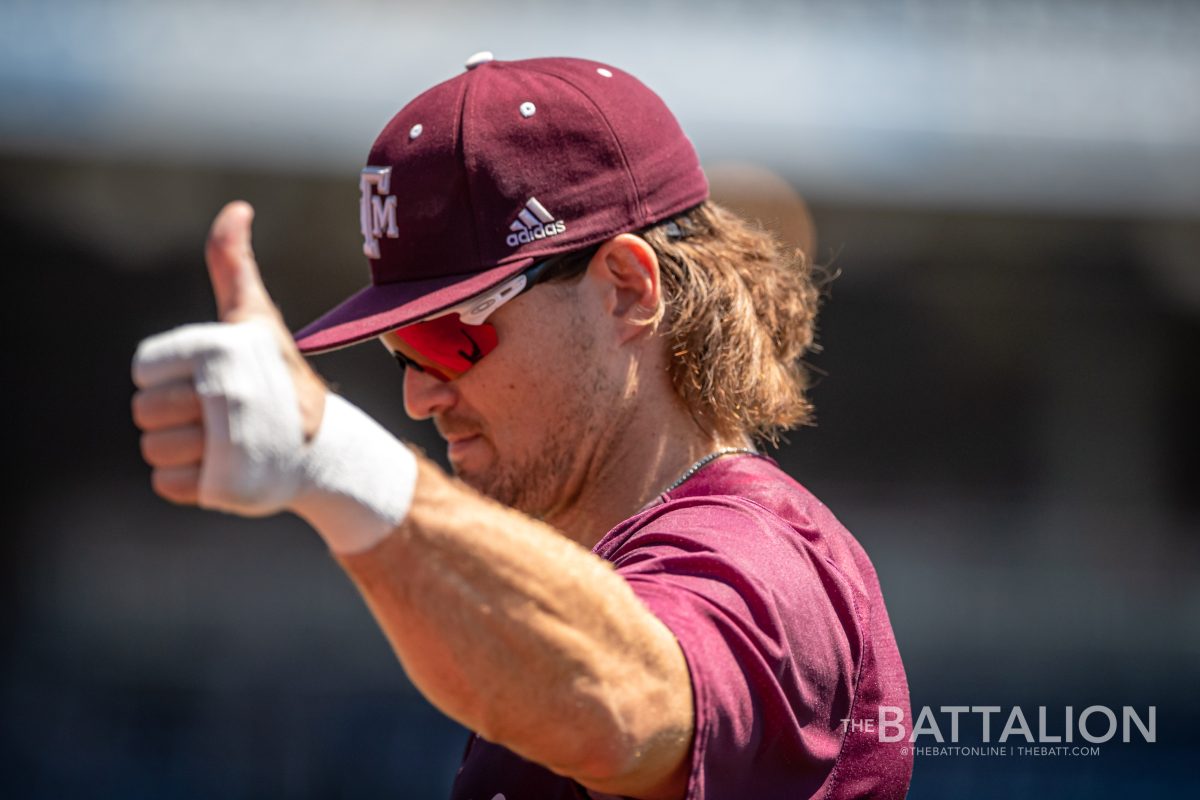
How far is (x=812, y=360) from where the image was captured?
8.85m

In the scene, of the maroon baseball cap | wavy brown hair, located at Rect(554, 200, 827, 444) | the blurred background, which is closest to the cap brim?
the maroon baseball cap

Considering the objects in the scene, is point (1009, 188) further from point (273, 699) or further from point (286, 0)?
point (273, 699)

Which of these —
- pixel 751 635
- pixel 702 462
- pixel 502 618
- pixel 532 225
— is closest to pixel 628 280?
pixel 532 225

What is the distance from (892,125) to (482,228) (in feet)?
24.9

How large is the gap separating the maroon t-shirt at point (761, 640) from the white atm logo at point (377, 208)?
20.2 inches

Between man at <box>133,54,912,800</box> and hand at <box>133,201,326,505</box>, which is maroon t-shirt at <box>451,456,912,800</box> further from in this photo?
hand at <box>133,201,326,505</box>

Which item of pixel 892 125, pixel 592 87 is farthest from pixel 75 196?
pixel 592 87

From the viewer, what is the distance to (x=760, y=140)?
342 inches

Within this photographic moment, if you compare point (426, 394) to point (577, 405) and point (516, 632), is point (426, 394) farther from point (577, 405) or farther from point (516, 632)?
point (516, 632)

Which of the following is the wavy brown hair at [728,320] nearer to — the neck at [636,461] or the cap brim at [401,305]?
the neck at [636,461]

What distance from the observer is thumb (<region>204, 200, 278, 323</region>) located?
1219mm

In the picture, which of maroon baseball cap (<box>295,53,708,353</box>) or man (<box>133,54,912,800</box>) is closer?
man (<box>133,54,912,800</box>)

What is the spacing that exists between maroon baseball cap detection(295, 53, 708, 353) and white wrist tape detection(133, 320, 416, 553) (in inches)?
22.4

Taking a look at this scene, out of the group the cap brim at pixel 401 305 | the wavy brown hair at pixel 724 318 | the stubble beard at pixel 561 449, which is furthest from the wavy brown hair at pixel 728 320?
the cap brim at pixel 401 305
